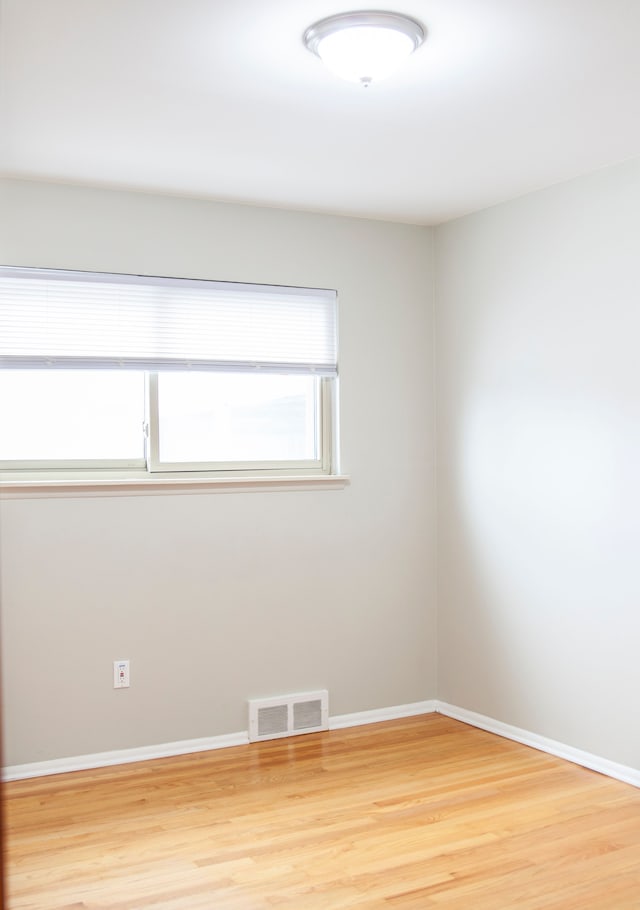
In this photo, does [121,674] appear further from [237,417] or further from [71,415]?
[237,417]

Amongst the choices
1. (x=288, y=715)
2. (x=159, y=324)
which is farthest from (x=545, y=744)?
(x=159, y=324)

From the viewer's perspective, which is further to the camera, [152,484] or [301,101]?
[152,484]

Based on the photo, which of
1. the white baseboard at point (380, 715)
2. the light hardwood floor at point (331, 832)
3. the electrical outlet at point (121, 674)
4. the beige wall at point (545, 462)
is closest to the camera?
the light hardwood floor at point (331, 832)

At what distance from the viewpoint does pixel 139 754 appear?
3.95 m

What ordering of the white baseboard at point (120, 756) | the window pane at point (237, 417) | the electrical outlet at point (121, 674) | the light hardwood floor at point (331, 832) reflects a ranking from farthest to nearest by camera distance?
the window pane at point (237, 417) < the electrical outlet at point (121, 674) < the white baseboard at point (120, 756) < the light hardwood floor at point (331, 832)

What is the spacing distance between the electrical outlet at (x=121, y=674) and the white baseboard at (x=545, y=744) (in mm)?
1702

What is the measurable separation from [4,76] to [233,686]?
2.73 m

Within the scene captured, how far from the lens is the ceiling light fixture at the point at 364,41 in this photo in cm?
239

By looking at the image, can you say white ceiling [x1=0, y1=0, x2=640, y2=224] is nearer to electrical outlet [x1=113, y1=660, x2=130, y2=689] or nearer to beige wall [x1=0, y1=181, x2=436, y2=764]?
beige wall [x1=0, y1=181, x2=436, y2=764]

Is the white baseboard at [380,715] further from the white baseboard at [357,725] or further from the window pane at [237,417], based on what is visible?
the window pane at [237,417]

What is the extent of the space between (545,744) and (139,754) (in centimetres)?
182

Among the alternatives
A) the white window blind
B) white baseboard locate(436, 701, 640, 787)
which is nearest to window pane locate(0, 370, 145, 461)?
the white window blind

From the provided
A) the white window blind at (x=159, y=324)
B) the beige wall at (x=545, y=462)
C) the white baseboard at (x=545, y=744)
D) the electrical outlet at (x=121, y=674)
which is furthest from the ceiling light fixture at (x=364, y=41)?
the white baseboard at (x=545, y=744)

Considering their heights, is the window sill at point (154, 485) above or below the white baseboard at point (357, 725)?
above
